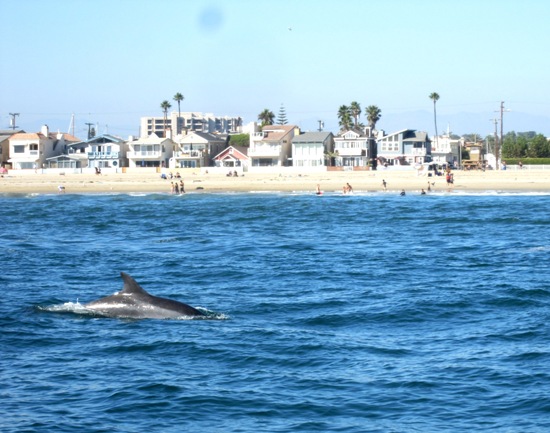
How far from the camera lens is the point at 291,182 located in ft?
337

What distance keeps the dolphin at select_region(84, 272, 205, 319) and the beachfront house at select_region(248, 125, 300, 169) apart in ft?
351

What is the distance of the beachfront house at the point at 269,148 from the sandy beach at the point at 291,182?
54.3 feet

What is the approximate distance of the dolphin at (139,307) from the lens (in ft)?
75.7

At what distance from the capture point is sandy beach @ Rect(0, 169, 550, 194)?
95000 millimetres

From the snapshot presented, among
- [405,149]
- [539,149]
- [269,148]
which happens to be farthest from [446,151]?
[269,148]

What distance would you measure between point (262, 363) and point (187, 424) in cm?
408

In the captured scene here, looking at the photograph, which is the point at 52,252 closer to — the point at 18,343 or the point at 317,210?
the point at 18,343

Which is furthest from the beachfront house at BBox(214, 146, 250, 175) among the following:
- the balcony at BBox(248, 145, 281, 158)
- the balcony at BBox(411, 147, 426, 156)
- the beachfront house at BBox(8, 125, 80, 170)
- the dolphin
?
the dolphin

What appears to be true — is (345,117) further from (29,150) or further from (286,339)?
(286,339)

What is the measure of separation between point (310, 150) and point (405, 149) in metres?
15.7

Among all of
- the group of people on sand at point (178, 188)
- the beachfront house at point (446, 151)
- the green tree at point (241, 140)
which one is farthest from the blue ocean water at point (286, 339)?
the green tree at point (241, 140)

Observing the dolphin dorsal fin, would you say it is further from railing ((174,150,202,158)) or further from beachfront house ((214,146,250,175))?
railing ((174,150,202,158))

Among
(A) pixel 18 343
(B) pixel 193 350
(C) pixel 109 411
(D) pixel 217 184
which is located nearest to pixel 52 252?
(A) pixel 18 343

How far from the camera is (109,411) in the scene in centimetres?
1603
